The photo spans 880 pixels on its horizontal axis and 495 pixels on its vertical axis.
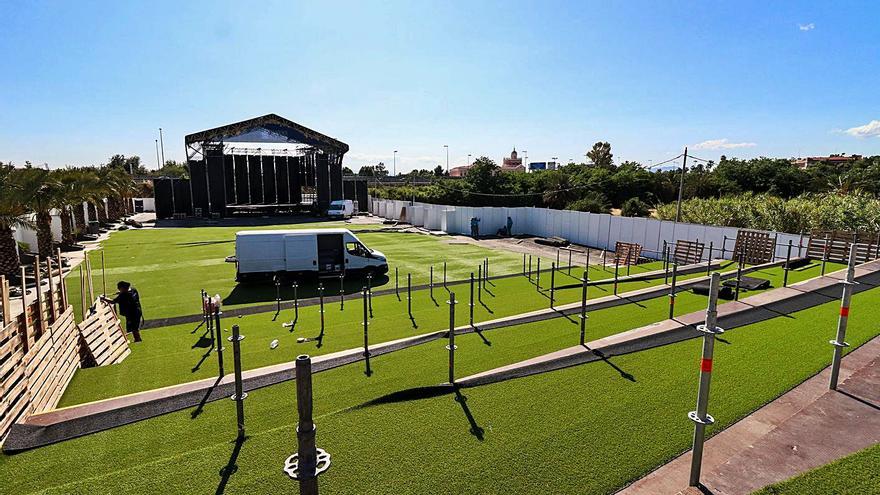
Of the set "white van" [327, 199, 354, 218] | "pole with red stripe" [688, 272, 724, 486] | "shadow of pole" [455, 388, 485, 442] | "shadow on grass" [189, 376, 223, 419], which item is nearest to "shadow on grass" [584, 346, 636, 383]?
Answer: "pole with red stripe" [688, 272, 724, 486]

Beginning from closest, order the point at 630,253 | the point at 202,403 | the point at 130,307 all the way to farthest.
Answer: the point at 202,403
the point at 130,307
the point at 630,253

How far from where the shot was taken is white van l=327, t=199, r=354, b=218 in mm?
50375

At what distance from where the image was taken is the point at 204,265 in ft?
71.2

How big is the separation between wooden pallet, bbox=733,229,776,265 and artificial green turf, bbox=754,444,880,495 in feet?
55.7

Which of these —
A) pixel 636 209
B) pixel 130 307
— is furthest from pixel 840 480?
pixel 636 209

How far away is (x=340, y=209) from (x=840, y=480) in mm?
49605

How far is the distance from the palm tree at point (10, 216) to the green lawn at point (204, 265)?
1960 millimetres

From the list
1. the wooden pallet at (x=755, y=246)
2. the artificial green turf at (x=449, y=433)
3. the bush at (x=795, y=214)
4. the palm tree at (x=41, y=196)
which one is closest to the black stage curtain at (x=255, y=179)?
the palm tree at (x=41, y=196)

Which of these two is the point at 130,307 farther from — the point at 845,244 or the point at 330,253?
the point at 845,244

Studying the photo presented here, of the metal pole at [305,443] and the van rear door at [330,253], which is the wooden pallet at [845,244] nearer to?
the van rear door at [330,253]

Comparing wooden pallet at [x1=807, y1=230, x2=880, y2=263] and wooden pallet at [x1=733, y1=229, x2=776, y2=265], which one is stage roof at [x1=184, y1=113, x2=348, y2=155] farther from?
wooden pallet at [x1=807, y1=230, x2=880, y2=263]

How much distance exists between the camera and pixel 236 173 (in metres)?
52.5

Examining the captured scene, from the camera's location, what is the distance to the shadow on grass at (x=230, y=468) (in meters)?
4.27

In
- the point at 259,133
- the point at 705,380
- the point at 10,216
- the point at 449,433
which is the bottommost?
the point at 449,433
